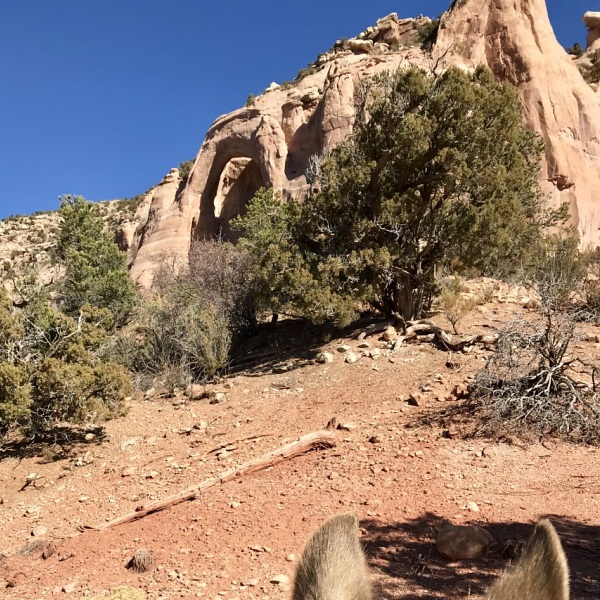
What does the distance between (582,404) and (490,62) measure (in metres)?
21.3

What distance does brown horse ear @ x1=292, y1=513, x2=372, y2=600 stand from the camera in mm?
818

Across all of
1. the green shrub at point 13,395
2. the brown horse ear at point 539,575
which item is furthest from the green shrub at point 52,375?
the brown horse ear at point 539,575

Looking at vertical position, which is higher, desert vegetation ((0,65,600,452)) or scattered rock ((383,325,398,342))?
desert vegetation ((0,65,600,452))

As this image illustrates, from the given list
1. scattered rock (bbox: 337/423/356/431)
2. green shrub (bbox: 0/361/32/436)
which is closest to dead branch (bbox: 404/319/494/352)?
scattered rock (bbox: 337/423/356/431)

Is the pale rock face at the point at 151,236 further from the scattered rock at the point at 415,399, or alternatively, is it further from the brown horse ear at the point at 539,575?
the brown horse ear at the point at 539,575

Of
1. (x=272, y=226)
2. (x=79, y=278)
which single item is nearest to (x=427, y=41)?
(x=272, y=226)

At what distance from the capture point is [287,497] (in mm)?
4410

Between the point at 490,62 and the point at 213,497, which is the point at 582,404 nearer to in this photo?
the point at 213,497

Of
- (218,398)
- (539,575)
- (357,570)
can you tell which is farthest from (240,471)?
(539,575)

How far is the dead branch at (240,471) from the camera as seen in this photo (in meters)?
4.47

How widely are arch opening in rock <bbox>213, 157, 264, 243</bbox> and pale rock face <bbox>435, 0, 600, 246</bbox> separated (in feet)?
35.9

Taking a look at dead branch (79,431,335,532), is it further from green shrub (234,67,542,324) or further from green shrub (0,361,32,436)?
green shrub (234,67,542,324)

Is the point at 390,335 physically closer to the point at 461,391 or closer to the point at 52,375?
the point at 461,391

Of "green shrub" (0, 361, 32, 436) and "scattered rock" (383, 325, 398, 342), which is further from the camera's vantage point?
"scattered rock" (383, 325, 398, 342)
